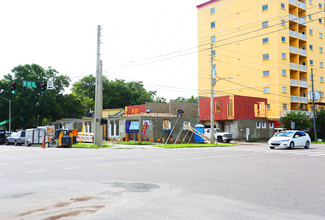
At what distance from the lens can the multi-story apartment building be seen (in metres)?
56.2

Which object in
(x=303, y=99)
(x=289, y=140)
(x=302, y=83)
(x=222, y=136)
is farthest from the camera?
(x=302, y=83)

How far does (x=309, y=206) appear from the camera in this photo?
19.8 feet

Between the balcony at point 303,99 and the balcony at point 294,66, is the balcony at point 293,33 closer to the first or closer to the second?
the balcony at point 294,66

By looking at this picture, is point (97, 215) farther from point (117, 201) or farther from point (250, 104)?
point (250, 104)

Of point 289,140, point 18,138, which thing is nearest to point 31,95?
point 18,138

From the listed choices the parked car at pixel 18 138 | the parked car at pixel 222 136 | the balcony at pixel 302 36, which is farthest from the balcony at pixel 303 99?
the parked car at pixel 18 138

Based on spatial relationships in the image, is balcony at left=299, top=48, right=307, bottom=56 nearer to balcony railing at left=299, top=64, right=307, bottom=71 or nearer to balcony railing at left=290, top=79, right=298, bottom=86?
balcony railing at left=299, top=64, right=307, bottom=71

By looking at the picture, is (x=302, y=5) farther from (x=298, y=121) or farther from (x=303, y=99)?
(x=298, y=121)

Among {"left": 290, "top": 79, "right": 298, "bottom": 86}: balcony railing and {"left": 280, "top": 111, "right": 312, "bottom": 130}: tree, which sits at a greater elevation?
{"left": 290, "top": 79, "right": 298, "bottom": 86}: balcony railing

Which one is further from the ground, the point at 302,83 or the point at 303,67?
the point at 303,67

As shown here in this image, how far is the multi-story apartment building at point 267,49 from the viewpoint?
2211 inches

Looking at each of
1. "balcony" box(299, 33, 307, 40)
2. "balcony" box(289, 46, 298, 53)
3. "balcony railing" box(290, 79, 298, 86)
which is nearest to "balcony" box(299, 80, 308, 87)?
"balcony railing" box(290, 79, 298, 86)

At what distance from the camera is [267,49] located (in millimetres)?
57219

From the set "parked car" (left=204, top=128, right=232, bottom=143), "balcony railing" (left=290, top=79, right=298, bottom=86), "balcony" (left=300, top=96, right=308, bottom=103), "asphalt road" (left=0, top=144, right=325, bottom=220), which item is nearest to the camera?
"asphalt road" (left=0, top=144, right=325, bottom=220)
